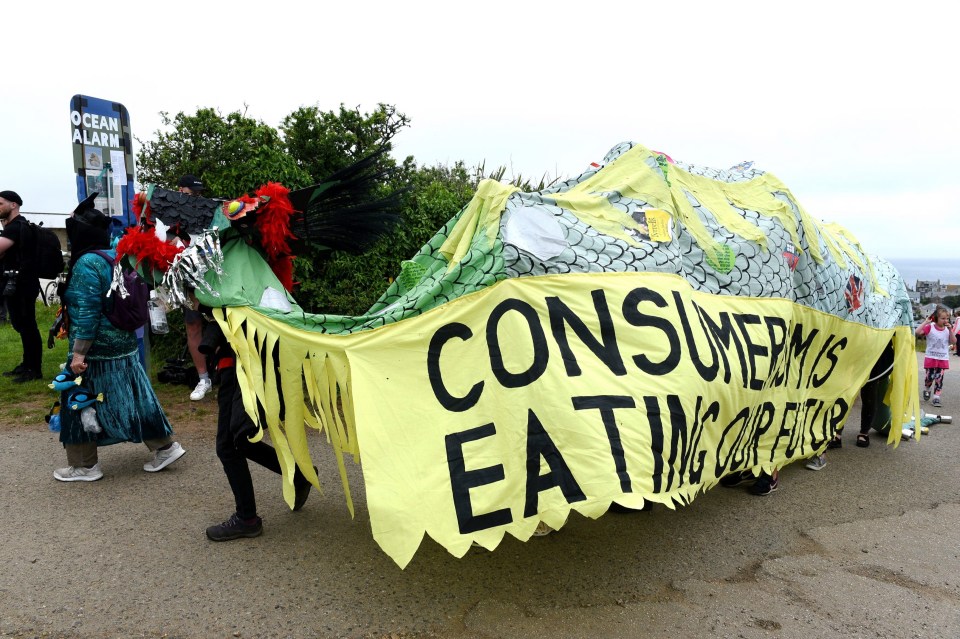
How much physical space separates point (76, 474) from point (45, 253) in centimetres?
344

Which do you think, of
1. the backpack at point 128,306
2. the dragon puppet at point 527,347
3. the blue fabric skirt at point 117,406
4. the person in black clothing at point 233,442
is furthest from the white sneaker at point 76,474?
the dragon puppet at point 527,347

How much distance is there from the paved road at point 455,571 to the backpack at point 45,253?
2.86 m

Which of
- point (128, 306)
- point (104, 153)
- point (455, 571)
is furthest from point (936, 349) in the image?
point (104, 153)

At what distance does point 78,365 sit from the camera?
13.7 feet

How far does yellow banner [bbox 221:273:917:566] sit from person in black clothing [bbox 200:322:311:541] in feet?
0.90

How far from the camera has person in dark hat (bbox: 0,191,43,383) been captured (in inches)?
258

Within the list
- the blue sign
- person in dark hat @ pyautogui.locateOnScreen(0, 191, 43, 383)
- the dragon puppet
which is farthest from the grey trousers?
person in dark hat @ pyautogui.locateOnScreen(0, 191, 43, 383)

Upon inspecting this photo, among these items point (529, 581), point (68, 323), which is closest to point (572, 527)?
point (529, 581)

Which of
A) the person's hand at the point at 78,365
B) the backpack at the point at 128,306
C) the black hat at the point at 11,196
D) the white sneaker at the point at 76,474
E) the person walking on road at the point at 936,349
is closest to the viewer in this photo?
the person's hand at the point at 78,365

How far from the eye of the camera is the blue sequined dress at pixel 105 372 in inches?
166

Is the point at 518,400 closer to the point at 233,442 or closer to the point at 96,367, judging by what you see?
the point at 233,442

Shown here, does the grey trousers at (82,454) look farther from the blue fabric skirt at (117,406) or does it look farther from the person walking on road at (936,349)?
the person walking on road at (936,349)

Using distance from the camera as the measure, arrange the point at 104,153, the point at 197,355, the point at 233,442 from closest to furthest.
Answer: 1. the point at 233,442
2. the point at 104,153
3. the point at 197,355

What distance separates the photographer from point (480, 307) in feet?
9.80
